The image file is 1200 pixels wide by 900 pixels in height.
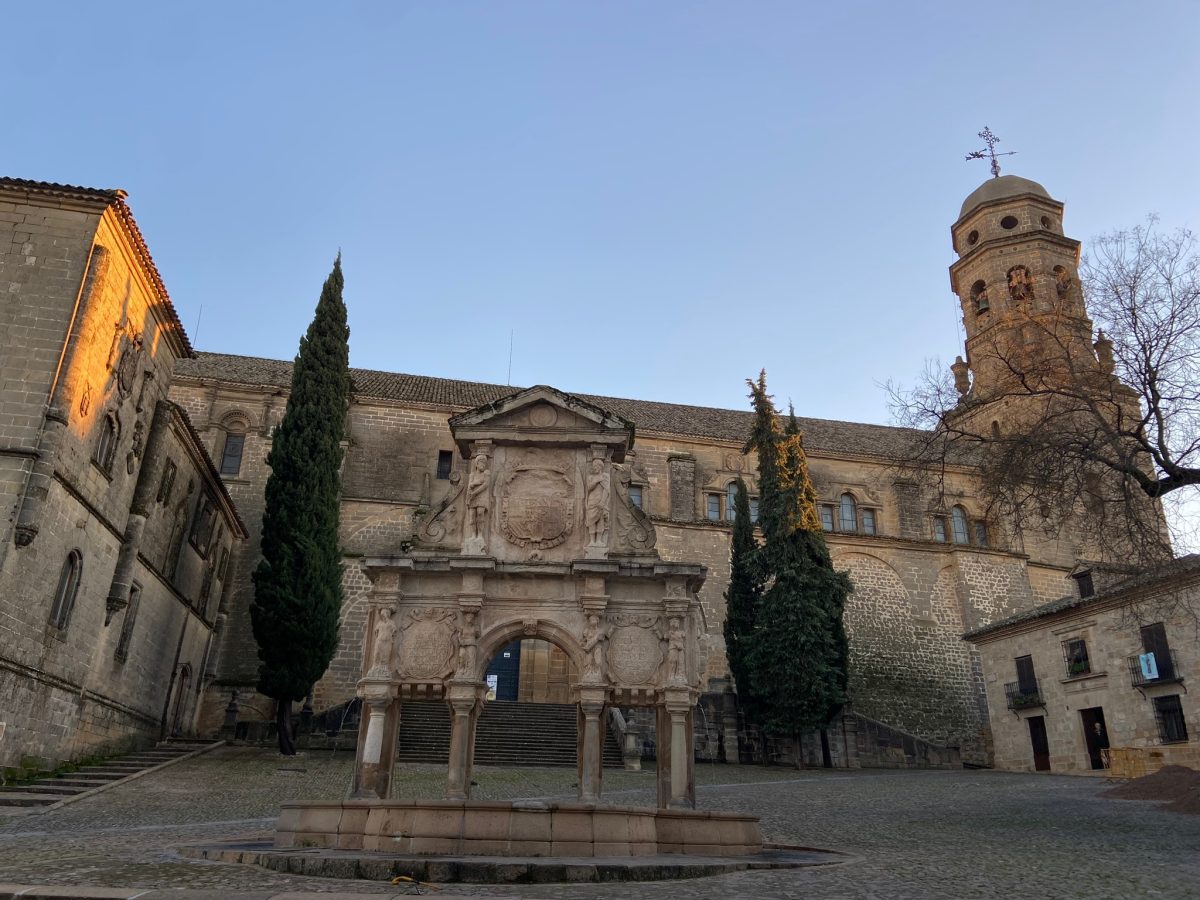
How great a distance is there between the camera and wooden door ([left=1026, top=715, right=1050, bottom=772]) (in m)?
26.8

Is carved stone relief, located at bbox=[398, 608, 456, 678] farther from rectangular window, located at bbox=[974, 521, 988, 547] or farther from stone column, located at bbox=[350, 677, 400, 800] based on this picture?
rectangular window, located at bbox=[974, 521, 988, 547]

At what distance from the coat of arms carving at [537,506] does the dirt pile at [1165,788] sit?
37.7ft

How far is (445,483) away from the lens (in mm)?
32688

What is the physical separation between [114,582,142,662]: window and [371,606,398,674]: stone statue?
10.9 m

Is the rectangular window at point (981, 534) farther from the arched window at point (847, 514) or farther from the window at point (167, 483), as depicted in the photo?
the window at point (167, 483)

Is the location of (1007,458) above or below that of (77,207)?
below

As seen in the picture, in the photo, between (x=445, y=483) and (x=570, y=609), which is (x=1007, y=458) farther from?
(x=445, y=483)

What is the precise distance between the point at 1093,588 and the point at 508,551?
2237 cm

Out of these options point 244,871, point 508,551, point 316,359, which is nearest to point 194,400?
point 316,359

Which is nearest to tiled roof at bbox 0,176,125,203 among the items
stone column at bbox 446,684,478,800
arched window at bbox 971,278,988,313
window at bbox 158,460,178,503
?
window at bbox 158,460,178,503

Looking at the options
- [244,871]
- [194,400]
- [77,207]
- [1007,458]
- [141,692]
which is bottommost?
[244,871]

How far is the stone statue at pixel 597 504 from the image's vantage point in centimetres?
1247

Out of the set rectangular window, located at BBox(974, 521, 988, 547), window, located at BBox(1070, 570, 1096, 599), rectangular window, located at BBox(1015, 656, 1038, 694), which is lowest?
rectangular window, located at BBox(1015, 656, 1038, 694)

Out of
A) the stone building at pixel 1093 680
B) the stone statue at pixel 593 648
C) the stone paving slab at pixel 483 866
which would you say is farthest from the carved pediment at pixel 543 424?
the stone building at pixel 1093 680
